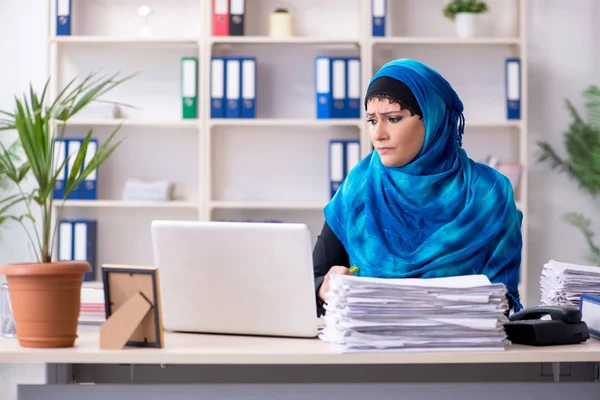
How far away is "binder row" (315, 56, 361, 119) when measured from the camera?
4242 millimetres

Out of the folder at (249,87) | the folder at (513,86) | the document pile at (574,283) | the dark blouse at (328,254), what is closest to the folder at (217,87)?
the folder at (249,87)

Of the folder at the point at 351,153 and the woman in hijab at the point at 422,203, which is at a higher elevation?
the folder at the point at 351,153

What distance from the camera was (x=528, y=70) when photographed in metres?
4.57

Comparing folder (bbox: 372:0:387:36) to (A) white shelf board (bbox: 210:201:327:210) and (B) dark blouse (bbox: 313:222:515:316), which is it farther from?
(B) dark blouse (bbox: 313:222:515:316)

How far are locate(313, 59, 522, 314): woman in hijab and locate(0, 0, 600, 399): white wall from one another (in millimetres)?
2576

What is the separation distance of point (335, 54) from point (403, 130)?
104 inches

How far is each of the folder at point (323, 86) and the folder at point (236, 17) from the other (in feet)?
1.38

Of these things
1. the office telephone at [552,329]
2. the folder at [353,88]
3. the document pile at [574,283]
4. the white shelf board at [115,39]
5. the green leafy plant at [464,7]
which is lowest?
the office telephone at [552,329]

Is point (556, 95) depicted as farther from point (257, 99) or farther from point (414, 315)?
point (414, 315)

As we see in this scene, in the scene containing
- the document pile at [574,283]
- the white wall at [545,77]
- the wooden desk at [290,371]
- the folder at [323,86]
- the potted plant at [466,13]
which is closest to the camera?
the wooden desk at [290,371]

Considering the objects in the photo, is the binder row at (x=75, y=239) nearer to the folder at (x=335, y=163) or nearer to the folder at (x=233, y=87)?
the folder at (x=233, y=87)

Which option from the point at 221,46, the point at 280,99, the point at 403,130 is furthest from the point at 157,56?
the point at 403,130

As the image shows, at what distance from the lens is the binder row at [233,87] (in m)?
4.26

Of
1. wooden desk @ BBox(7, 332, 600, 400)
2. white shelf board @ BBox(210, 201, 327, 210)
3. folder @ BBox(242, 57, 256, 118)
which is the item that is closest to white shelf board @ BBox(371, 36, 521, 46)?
folder @ BBox(242, 57, 256, 118)
